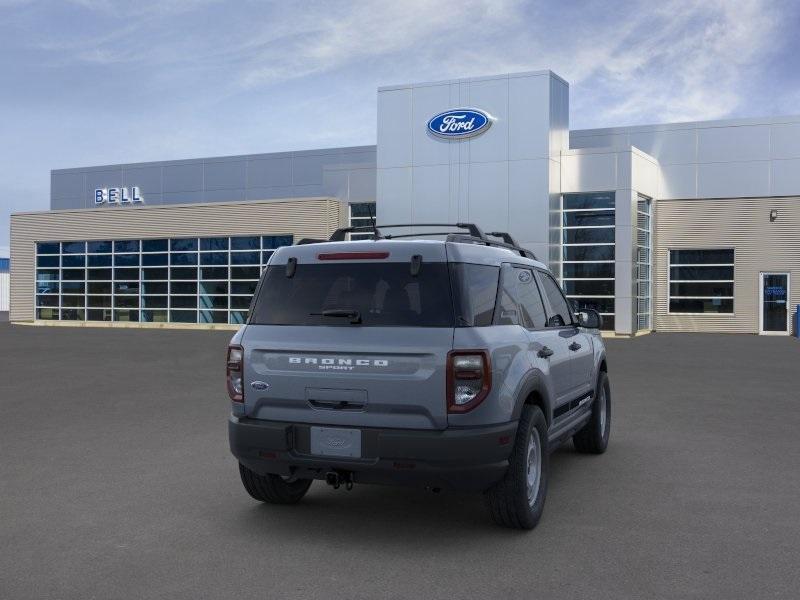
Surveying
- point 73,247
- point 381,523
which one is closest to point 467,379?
point 381,523

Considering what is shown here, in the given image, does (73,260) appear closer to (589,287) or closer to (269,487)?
(589,287)

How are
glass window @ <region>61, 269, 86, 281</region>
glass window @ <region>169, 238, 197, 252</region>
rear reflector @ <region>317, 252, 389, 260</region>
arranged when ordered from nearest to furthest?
rear reflector @ <region>317, 252, 389, 260</region> < glass window @ <region>169, 238, 197, 252</region> < glass window @ <region>61, 269, 86, 281</region>

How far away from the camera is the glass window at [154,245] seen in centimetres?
3531

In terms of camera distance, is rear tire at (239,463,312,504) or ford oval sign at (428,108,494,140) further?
ford oval sign at (428,108,494,140)

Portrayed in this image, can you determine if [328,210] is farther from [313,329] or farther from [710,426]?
[313,329]

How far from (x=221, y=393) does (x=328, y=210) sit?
20155 millimetres

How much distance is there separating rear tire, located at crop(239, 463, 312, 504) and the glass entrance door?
26.9m

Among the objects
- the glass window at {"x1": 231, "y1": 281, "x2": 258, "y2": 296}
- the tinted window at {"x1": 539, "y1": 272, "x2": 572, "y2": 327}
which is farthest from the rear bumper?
the glass window at {"x1": 231, "y1": 281, "x2": 258, "y2": 296}

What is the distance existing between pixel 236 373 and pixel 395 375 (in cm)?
113

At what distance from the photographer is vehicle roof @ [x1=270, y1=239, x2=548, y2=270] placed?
5293 mm

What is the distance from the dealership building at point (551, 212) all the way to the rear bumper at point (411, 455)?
2286cm

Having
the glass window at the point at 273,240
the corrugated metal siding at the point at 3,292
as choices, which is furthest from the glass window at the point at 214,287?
the corrugated metal siding at the point at 3,292

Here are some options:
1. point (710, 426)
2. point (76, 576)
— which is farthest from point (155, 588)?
point (710, 426)

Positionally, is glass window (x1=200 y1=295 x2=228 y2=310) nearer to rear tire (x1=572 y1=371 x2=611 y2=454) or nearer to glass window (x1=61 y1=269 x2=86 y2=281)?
glass window (x1=61 y1=269 x2=86 y2=281)
